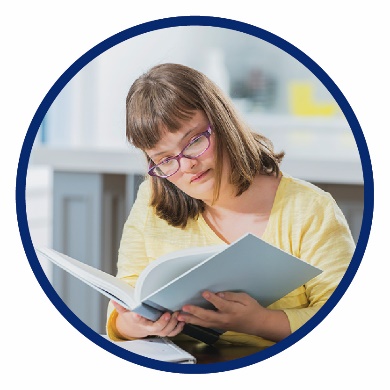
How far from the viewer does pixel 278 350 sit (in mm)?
1424

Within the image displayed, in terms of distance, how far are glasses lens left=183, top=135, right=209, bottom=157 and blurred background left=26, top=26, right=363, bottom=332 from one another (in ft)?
0.27

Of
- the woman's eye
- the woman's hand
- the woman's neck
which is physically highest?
the woman's eye

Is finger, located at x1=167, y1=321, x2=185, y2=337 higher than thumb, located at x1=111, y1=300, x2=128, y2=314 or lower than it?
lower

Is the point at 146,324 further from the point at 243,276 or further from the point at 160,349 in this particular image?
the point at 243,276

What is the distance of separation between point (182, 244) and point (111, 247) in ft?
0.43

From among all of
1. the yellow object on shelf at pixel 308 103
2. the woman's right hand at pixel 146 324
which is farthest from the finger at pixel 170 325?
the yellow object on shelf at pixel 308 103

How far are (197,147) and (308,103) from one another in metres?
0.21

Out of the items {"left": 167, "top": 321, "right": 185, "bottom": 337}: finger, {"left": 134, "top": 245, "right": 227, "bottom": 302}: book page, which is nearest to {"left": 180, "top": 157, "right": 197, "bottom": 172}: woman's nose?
{"left": 134, "top": 245, "right": 227, "bottom": 302}: book page

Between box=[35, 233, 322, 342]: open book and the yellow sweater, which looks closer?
box=[35, 233, 322, 342]: open book

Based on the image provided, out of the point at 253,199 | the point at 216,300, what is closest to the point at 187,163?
the point at 253,199

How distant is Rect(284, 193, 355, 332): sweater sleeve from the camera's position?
1352 millimetres

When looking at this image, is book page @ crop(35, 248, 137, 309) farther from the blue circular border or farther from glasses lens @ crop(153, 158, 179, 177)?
glasses lens @ crop(153, 158, 179, 177)

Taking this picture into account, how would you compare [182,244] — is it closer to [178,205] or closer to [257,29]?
[178,205]

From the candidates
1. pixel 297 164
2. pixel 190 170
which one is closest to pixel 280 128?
pixel 297 164
